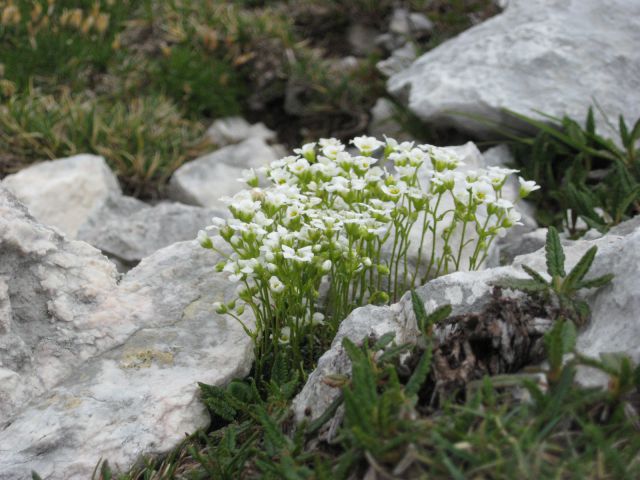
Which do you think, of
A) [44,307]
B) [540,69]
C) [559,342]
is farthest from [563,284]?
[540,69]

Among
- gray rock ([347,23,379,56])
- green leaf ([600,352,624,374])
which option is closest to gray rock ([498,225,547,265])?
Result: green leaf ([600,352,624,374])

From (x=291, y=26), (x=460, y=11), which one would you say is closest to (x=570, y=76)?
(x=460, y=11)

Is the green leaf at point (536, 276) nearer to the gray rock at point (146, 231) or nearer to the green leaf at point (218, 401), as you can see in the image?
the green leaf at point (218, 401)

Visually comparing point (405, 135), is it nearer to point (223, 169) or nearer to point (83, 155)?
point (223, 169)

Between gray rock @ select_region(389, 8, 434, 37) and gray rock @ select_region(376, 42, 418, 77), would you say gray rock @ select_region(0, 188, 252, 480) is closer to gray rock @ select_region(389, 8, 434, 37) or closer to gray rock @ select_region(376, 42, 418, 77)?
gray rock @ select_region(376, 42, 418, 77)

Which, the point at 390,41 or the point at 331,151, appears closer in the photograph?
the point at 331,151

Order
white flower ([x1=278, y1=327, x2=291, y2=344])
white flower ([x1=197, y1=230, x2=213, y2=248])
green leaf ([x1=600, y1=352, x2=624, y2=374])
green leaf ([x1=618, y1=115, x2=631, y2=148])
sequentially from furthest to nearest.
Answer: green leaf ([x1=618, y1=115, x2=631, y2=148])
white flower ([x1=278, y1=327, x2=291, y2=344])
white flower ([x1=197, y1=230, x2=213, y2=248])
green leaf ([x1=600, y1=352, x2=624, y2=374])

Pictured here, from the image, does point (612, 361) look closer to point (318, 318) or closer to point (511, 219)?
point (511, 219)
